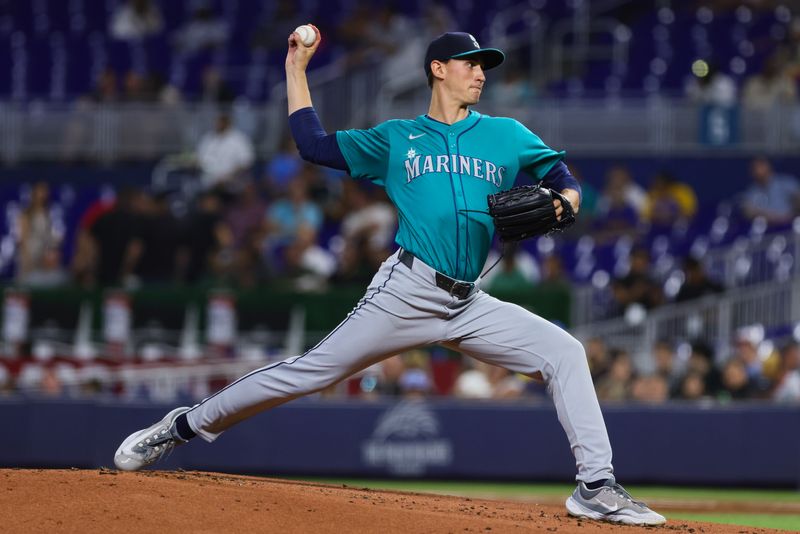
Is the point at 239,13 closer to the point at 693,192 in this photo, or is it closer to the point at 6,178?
the point at 6,178

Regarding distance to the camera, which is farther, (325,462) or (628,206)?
(628,206)

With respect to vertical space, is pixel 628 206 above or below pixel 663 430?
above

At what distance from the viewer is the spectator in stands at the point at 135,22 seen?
19.7 meters

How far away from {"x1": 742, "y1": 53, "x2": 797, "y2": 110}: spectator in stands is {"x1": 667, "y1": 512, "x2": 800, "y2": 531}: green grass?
7.48 metres

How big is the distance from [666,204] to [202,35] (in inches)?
306

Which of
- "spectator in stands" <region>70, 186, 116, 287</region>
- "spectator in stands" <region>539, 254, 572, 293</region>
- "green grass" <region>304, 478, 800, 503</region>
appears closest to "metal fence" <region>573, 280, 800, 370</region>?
"spectator in stands" <region>539, 254, 572, 293</region>

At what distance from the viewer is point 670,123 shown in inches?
638

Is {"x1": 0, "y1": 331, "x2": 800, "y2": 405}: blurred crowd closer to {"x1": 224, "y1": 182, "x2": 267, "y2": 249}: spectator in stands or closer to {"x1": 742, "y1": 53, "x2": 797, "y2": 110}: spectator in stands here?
{"x1": 224, "y1": 182, "x2": 267, "y2": 249}: spectator in stands

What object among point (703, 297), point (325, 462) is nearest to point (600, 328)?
point (703, 297)

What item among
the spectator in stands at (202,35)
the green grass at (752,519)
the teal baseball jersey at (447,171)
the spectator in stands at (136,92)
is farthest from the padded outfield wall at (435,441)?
the spectator in stands at (202,35)

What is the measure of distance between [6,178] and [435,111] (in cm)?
→ 1242

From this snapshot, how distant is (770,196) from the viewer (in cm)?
1494

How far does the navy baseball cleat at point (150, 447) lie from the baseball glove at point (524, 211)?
176 cm

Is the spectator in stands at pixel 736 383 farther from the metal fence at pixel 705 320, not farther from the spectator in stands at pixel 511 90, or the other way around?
the spectator in stands at pixel 511 90
